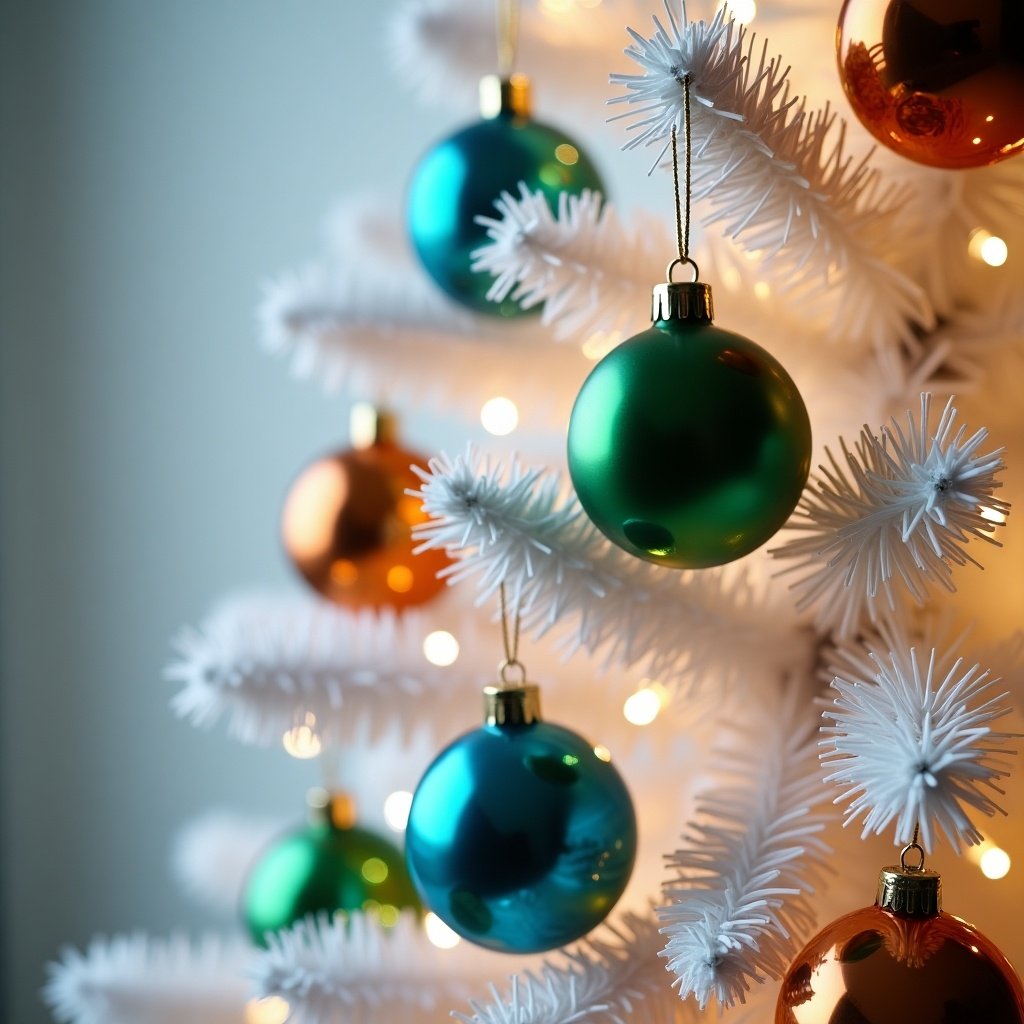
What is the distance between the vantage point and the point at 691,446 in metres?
0.36

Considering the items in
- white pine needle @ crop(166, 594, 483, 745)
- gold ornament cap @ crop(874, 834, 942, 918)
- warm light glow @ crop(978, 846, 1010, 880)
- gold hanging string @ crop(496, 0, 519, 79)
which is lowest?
gold ornament cap @ crop(874, 834, 942, 918)

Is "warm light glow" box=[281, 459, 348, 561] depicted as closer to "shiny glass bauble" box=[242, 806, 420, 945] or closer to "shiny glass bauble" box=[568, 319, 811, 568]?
"shiny glass bauble" box=[242, 806, 420, 945]

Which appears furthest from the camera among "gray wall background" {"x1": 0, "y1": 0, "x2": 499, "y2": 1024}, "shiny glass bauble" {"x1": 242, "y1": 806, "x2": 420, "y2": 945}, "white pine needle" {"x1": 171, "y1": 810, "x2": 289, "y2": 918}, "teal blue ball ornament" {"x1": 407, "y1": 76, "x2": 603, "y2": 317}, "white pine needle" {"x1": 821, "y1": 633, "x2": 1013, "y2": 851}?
"gray wall background" {"x1": 0, "y1": 0, "x2": 499, "y2": 1024}

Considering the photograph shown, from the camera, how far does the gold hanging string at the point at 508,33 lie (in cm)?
58

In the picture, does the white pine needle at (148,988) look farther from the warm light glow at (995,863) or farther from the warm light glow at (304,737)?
the warm light glow at (995,863)

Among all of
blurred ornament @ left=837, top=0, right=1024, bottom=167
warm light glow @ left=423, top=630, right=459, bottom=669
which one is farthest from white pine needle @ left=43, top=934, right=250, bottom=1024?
blurred ornament @ left=837, top=0, right=1024, bottom=167

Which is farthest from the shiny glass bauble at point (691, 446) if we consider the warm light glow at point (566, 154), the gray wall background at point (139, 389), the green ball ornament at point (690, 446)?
the gray wall background at point (139, 389)

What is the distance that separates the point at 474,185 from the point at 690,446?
0.25 metres

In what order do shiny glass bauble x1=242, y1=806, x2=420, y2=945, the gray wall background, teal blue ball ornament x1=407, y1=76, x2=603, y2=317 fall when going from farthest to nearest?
the gray wall background
shiny glass bauble x1=242, y1=806, x2=420, y2=945
teal blue ball ornament x1=407, y1=76, x2=603, y2=317

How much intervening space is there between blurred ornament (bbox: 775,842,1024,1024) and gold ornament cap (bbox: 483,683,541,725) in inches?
5.6

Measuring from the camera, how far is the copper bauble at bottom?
64 cm

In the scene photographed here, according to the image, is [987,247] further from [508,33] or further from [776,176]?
[508,33]

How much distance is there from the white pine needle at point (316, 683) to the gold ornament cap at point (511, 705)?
0.12 metres

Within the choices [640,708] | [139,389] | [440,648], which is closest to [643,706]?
[640,708]
